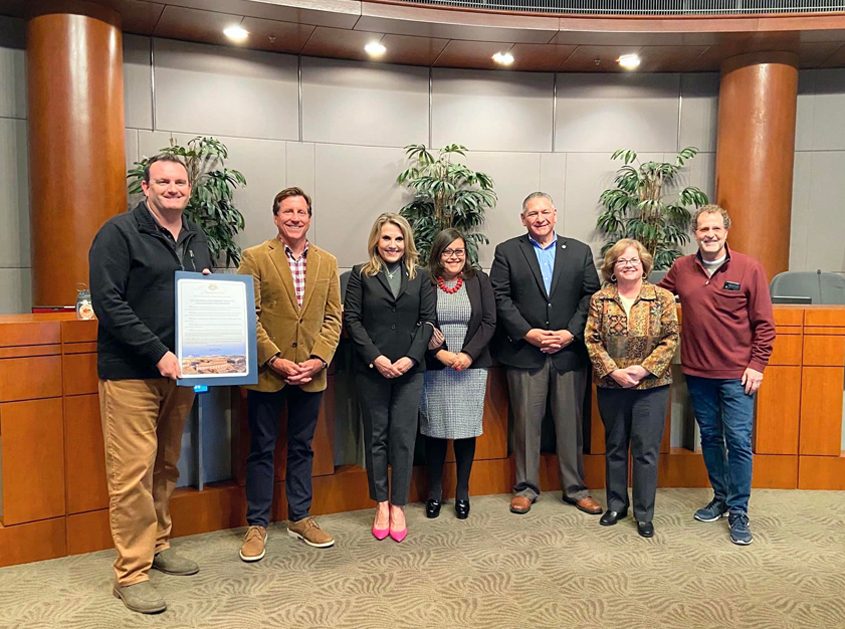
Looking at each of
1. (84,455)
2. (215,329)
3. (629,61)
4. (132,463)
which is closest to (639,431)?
(215,329)

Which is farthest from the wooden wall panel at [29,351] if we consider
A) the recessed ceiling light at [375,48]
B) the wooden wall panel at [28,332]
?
the recessed ceiling light at [375,48]

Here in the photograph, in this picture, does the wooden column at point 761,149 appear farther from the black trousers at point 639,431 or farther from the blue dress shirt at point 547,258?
the black trousers at point 639,431

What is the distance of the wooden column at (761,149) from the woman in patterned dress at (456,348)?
4.59 m

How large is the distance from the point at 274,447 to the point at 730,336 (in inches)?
87.5

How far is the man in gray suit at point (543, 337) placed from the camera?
3.43 m

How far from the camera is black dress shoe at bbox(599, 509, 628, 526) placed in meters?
3.30

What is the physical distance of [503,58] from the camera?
6.83 m

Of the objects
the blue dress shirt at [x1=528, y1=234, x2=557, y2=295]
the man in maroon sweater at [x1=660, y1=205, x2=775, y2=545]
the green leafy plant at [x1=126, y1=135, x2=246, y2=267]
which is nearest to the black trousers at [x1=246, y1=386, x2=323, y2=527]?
the blue dress shirt at [x1=528, y1=234, x2=557, y2=295]

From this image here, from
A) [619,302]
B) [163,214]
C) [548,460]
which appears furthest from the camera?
[548,460]

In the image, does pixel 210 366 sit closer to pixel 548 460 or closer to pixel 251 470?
pixel 251 470

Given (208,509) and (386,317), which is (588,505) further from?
(208,509)

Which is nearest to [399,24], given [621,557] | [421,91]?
[421,91]

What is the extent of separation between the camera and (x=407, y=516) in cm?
343

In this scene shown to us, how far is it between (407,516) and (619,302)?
1.54 metres
